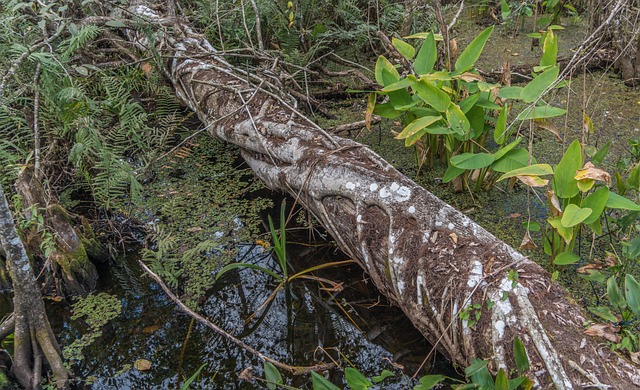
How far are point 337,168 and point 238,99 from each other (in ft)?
3.63

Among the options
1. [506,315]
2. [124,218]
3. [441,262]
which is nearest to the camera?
[506,315]

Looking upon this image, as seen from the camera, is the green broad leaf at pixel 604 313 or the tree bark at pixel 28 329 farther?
the tree bark at pixel 28 329

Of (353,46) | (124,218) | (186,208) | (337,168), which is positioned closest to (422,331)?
(337,168)

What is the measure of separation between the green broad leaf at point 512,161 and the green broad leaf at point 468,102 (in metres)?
0.32

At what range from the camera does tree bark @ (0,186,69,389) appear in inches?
74.7

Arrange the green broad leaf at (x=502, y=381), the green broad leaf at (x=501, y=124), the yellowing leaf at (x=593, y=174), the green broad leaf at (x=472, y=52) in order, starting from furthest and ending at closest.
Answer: the green broad leaf at (x=472, y=52)
the green broad leaf at (x=501, y=124)
the yellowing leaf at (x=593, y=174)
the green broad leaf at (x=502, y=381)

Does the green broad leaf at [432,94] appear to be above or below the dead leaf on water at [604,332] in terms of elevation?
above

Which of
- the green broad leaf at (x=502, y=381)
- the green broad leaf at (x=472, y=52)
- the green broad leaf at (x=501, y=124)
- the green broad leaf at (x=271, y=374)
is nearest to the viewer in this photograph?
the green broad leaf at (x=502, y=381)

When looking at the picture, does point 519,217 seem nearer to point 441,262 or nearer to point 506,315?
point 441,262

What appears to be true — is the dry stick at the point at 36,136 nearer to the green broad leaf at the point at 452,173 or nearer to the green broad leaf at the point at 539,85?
the green broad leaf at the point at 452,173

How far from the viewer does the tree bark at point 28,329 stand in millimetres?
1896

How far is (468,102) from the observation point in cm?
259

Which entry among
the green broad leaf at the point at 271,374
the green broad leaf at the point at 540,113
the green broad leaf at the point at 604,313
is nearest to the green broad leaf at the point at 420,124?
the green broad leaf at the point at 540,113

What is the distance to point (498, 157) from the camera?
241cm
